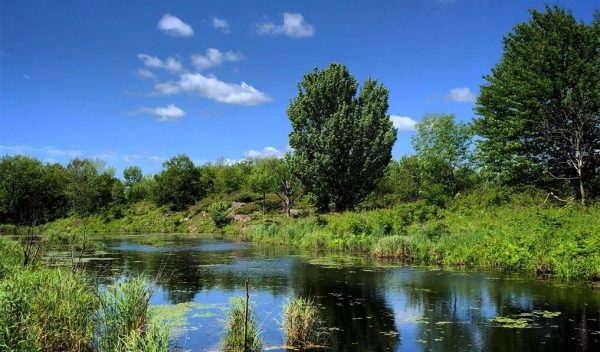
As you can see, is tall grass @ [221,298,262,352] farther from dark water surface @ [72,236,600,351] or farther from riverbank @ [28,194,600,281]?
riverbank @ [28,194,600,281]

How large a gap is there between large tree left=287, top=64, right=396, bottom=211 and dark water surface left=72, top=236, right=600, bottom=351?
70.9ft

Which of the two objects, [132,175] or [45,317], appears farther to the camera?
[132,175]

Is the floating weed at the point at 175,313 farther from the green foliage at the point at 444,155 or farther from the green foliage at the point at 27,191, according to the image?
the green foliage at the point at 27,191

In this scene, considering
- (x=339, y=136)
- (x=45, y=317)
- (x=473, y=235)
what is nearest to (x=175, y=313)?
(x=45, y=317)

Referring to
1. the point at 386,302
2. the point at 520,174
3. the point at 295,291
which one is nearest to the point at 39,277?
the point at 295,291

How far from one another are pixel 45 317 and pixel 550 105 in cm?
3366

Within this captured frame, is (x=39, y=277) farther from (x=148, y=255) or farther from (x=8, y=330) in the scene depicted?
(x=148, y=255)

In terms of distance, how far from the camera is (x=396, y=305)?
616 inches

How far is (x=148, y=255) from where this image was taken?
32.9 m

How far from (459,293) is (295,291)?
20.1 ft

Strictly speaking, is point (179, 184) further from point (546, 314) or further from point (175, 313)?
point (546, 314)

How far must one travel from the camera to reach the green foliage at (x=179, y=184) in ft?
267

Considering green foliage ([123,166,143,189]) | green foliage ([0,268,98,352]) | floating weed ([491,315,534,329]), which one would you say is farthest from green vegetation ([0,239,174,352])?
green foliage ([123,166,143,189])

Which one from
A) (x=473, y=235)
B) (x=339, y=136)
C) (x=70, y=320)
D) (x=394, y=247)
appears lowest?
(x=70, y=320)
